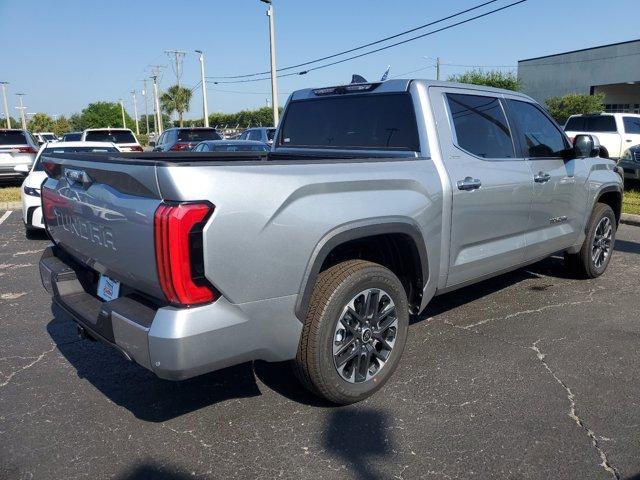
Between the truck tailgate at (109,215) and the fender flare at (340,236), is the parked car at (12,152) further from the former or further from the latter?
the fender flare at (340,236)

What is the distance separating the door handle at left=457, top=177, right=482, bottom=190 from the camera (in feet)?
12.1

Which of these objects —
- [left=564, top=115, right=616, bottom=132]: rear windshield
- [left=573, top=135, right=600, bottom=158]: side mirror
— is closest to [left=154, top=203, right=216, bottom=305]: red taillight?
[left=573, top=135, right=600, bottom=158]: side mirror

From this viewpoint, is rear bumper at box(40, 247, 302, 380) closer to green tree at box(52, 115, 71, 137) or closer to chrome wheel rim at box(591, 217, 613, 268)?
chrome wheel rim at box(591, 217, 613, 268)

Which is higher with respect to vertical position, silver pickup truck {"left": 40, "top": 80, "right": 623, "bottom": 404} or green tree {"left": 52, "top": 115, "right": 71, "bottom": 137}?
green tree {"left": 52, "top": 115, "right": 71, "bottom": 137}

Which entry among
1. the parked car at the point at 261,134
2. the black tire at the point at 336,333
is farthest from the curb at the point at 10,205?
the black tire at the point at 336,333

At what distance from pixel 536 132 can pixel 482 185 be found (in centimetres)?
126

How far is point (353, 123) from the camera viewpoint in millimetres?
4301

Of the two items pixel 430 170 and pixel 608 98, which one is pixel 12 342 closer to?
pixel 430 170

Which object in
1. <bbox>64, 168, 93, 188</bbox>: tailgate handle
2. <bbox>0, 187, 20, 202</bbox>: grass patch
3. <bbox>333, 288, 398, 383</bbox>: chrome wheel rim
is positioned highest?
<bbox>64, 168, 93, 188</bbox>: tailgate handle

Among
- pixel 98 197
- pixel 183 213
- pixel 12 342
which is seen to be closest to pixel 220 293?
pixel 183 213

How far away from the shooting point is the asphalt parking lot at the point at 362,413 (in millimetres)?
2715

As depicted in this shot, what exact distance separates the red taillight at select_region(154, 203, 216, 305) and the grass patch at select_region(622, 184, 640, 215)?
9161 mm

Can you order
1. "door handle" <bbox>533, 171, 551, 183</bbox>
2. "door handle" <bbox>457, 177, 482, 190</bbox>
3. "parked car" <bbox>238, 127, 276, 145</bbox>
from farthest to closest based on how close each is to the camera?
"parked car" <bbox>238, 127, 276, 145</bbox> < "door handle" <bbox>533, 171, 551, 183</bbox> < "door handle" <bbox>457, 177, 482, 190</bbox>

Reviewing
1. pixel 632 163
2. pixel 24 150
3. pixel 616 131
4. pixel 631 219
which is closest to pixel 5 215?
pixel 24 150
